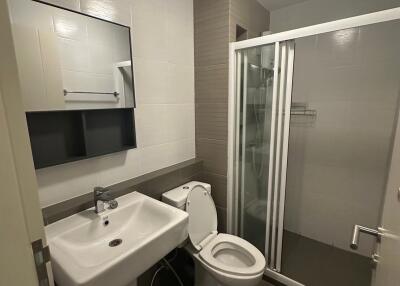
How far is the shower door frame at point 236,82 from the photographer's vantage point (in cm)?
120

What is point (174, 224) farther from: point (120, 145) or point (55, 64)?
point (55, 64)

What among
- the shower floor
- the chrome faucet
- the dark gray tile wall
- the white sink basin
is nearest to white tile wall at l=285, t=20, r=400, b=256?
the shower floor

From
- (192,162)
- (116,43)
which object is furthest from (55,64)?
(192,162)

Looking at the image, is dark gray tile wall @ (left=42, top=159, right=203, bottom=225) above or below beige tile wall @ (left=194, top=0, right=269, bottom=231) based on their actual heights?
below

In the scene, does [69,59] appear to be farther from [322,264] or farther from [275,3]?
[322,264]

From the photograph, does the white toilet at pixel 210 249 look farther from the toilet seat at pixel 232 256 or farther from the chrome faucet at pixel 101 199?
the chrome faucet at pixel 101 199

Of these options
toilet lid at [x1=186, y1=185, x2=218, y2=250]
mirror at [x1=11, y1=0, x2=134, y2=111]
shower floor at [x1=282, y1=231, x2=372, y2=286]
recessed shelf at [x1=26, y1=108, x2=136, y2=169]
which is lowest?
shower floor at [x1=282, y1=231, x2=372, y2=286]

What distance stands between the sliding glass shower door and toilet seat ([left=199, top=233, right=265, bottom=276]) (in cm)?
32

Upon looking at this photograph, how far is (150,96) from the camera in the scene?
5.01ft

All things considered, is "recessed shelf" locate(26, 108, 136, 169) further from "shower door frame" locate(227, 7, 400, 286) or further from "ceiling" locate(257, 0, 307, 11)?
"ceiling" locate(257, 0, 307, 11)

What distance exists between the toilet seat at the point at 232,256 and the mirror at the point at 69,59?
1.15m

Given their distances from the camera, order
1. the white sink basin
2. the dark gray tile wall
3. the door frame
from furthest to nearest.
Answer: the dark gray tile wall → the white sink basin → the door frame

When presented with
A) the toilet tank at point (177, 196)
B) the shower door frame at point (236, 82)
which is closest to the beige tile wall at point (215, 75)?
the shower door frame at point (236, 82)

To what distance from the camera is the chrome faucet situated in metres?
1.13
